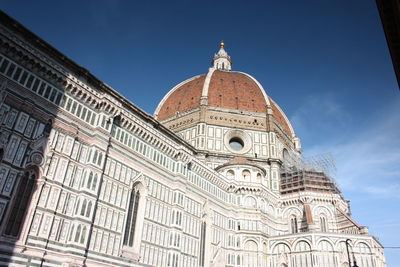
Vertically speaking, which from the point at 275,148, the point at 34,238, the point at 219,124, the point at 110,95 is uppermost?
the point at 219,124

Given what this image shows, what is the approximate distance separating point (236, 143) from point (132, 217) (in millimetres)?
27473

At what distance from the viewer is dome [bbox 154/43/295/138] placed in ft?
174

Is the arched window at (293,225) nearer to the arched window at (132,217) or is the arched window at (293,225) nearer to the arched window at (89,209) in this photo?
the arched window at (132,217)

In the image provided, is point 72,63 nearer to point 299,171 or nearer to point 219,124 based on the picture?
point 219,124

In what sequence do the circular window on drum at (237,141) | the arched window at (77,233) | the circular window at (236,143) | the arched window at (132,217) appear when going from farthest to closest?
the circular window at (236,143), the circular window on drum at (237,141), the arched window at (132,217), the arched window at (77,233)

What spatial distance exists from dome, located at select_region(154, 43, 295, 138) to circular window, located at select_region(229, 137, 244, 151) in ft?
10.6

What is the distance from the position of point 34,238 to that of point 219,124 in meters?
34.3

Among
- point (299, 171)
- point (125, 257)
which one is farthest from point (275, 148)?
point (125, 257)

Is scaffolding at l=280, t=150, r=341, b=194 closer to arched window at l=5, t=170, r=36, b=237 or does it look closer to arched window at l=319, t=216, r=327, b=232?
arched window at l=319, t=216, r=327, b=232

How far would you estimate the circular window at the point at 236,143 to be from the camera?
166 feet

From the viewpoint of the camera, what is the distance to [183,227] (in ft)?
101

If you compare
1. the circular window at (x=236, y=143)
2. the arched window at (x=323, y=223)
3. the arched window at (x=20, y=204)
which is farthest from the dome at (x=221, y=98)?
the arched window at (x=20, y=204)

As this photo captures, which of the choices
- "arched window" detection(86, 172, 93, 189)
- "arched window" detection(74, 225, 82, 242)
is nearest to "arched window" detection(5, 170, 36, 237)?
"arched window" detection(74, 225, 82, 242)

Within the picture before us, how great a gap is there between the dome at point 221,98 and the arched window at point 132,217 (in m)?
25.2
